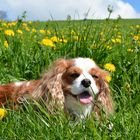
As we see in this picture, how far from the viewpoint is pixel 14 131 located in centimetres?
363

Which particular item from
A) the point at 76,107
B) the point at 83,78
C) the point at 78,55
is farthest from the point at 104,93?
the point at 78,55

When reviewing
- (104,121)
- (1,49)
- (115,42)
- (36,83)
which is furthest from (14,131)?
(115,42)

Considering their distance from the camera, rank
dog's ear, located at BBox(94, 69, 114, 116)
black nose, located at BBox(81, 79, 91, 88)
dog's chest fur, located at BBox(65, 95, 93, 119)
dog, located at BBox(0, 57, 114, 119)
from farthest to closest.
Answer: dog's ear, located at BBox(94, 69, 114, 116) < dog's chest fur, located at BBox(65, 95, 93, 119) < dog, located at BBox(0, 57, 114, 119) < black nose, located at BBox(81, 79, 91, 88)

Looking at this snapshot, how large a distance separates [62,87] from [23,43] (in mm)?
1713

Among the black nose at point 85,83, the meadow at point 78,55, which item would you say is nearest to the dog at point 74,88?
the black nose at point 85,83

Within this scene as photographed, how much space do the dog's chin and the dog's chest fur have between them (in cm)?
6

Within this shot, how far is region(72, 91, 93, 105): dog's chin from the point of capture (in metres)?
4.56

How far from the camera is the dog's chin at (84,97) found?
15.0ft

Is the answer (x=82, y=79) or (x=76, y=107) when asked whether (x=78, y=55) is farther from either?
(x=82, y=79)

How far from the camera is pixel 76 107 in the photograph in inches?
186

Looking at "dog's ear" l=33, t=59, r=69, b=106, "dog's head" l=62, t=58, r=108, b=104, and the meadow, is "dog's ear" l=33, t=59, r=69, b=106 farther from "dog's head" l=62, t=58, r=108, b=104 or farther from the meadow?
the meadow

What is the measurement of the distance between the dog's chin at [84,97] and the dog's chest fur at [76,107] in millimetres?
57

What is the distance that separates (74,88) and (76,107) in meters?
0.25

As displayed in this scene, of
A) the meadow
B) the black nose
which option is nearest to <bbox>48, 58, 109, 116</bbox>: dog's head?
the black nose
